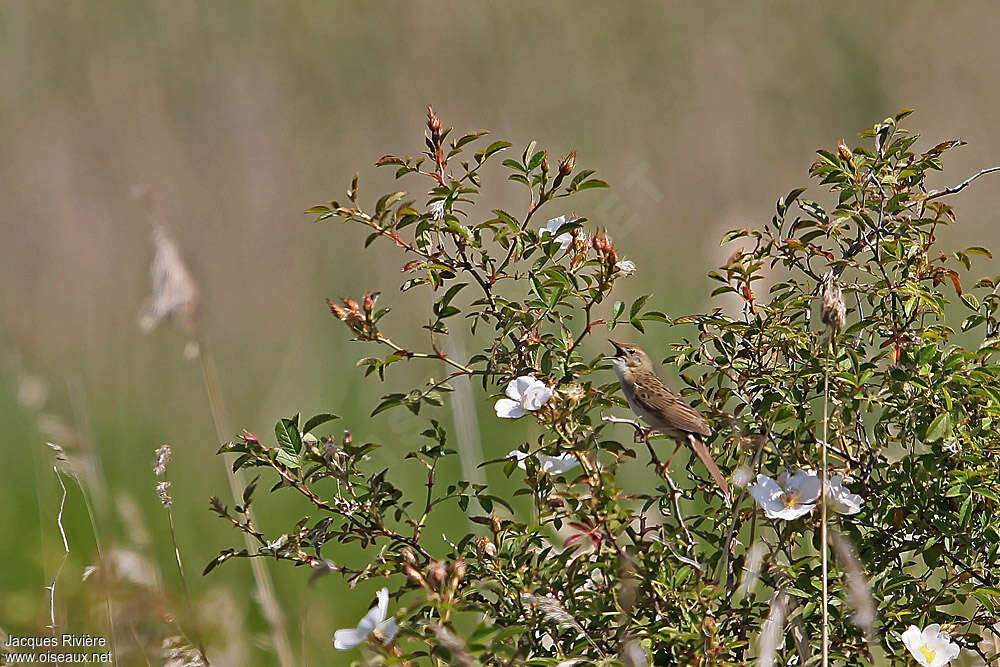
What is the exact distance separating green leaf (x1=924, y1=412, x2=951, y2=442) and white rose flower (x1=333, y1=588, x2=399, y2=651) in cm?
72

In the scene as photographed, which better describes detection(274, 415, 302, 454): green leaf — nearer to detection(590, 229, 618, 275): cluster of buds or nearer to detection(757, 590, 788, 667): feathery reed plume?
detection(590, 229, 618, 275): cluster of buds

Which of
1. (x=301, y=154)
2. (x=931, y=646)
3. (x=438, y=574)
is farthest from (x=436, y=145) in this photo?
(x=301, y=154)

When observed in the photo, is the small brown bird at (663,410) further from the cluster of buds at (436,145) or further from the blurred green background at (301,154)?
the blurred green background at (301,154)

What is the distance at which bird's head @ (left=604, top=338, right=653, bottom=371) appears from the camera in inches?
83.3

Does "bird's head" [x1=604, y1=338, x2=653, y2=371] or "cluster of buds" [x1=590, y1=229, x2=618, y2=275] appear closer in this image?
"cluster of buds" [x1=590, y1=229, x2=618, y2=275]

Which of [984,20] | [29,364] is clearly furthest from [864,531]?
[984,20]

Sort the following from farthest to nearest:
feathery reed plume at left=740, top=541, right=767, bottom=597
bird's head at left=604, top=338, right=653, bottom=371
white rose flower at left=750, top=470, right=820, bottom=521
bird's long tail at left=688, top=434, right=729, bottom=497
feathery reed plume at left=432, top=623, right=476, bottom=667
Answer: bird's head at left=604, top=338, right=653, bottom=371 < bird's long tail at left=688, top=434, right=729, bottom=497 < white rose flower at left=750, top=470, right=820, bottom=521 < feathery reed plume at left=740, top=541, right=767, bottom=597 < feathery reed plume at left=432, top=623, right=476, bottom=667

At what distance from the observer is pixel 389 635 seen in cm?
158

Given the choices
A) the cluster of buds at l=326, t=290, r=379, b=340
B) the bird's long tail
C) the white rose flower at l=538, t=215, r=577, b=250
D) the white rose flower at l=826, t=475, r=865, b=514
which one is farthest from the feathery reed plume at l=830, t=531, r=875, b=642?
the cluster of buds at l=326, t=290, r=379, b=340

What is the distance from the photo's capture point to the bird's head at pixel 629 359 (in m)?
2.12

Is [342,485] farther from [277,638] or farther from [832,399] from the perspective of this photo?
[832,399]

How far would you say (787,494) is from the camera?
70.1 inches

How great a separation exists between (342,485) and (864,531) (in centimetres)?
78

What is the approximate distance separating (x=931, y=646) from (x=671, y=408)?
485 millimetres
